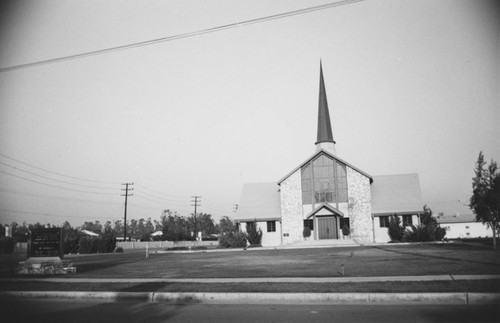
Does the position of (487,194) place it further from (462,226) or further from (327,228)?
(462,226)

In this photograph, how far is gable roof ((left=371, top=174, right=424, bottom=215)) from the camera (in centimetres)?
3931

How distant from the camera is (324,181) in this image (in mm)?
41375

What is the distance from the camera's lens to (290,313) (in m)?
8.80

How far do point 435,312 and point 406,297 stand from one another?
120 cm

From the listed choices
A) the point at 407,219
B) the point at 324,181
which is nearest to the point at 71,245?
the point at 324,181

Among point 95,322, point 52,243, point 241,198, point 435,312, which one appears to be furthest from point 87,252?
point 435,312

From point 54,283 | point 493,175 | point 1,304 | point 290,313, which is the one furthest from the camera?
point 493,175

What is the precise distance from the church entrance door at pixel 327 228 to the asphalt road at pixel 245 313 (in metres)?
31.3

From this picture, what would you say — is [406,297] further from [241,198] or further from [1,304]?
[241,198]

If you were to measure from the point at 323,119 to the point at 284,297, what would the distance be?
38.6m

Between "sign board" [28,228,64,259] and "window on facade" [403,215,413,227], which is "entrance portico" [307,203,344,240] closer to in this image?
"window on facade" [403,215,413,227]

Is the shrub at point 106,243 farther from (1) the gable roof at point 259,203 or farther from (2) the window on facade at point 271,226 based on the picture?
(2) the window on facade at point 271,226

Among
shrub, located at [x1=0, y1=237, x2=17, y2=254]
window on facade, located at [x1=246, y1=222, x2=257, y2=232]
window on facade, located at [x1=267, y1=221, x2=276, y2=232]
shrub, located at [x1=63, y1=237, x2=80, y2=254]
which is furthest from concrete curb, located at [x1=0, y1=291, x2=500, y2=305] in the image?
shrub, located at [x1=0, y1=237, x2=17, y2=254]

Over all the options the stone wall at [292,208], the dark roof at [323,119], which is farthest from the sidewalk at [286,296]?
the dark roof at [323,119]
